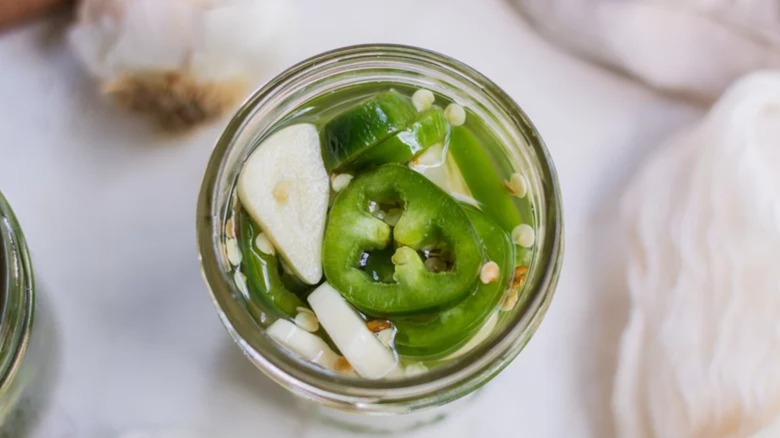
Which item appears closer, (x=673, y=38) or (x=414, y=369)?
(x=414, y=369)

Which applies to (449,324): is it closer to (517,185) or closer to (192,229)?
(517,185)

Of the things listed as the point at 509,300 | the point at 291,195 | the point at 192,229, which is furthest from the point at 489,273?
the point at 192,229

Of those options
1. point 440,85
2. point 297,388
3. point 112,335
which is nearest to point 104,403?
point 112,335

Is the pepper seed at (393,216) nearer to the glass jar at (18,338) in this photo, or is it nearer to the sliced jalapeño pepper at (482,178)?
the sliced jalapeño pepper at (482,178)

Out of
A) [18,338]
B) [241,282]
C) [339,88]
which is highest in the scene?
[339,88]

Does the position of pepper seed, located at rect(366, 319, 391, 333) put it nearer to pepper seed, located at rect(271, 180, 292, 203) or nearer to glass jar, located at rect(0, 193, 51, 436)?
pepper seed, located at rect(271, 180, 292, 203)

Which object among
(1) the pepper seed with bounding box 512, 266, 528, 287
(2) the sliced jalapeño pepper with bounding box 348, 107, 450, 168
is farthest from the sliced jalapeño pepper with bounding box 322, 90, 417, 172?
(1) the pepper seed with bounding box 512, 266, 528, 287

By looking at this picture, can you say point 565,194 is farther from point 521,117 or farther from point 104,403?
point 104,403
